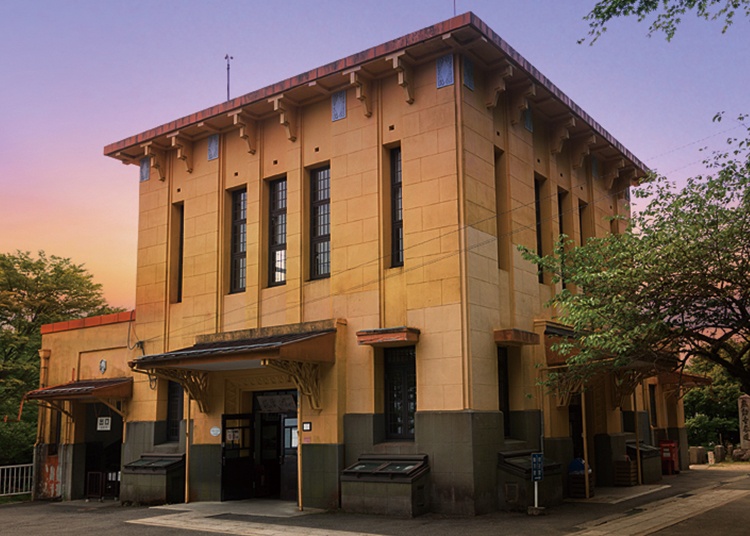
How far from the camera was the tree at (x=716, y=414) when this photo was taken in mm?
44406

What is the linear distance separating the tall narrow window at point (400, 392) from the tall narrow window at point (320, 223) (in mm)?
3281

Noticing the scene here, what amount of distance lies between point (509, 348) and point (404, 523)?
5.83 m

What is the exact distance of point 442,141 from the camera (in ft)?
60.6

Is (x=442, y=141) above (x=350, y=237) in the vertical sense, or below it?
above

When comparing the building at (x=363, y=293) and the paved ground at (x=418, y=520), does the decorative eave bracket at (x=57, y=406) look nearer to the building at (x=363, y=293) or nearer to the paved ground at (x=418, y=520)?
the building at (x=363, y=293)

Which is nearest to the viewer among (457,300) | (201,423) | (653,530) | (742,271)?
(742,271)

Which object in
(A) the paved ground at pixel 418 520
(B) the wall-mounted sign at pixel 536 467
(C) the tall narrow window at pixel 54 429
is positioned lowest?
(A) the paved ground at pixel 418 520

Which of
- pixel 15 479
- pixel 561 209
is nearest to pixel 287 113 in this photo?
pixel 561 209

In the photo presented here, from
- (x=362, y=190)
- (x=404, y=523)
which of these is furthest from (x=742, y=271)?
(x=362, y=190)

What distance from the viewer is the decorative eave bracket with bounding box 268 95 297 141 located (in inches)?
825

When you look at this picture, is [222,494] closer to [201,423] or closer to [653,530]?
[201,423]

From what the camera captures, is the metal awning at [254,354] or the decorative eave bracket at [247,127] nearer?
the metal awning at [254,354]

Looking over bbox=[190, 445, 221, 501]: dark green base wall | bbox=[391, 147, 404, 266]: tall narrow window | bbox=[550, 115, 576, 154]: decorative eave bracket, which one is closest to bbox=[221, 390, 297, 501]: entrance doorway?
bbox=[190, 445, 221, 501]: dark green base wall

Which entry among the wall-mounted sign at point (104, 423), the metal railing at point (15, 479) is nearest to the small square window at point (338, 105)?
the wall-mounted sign at point (104, 423)
